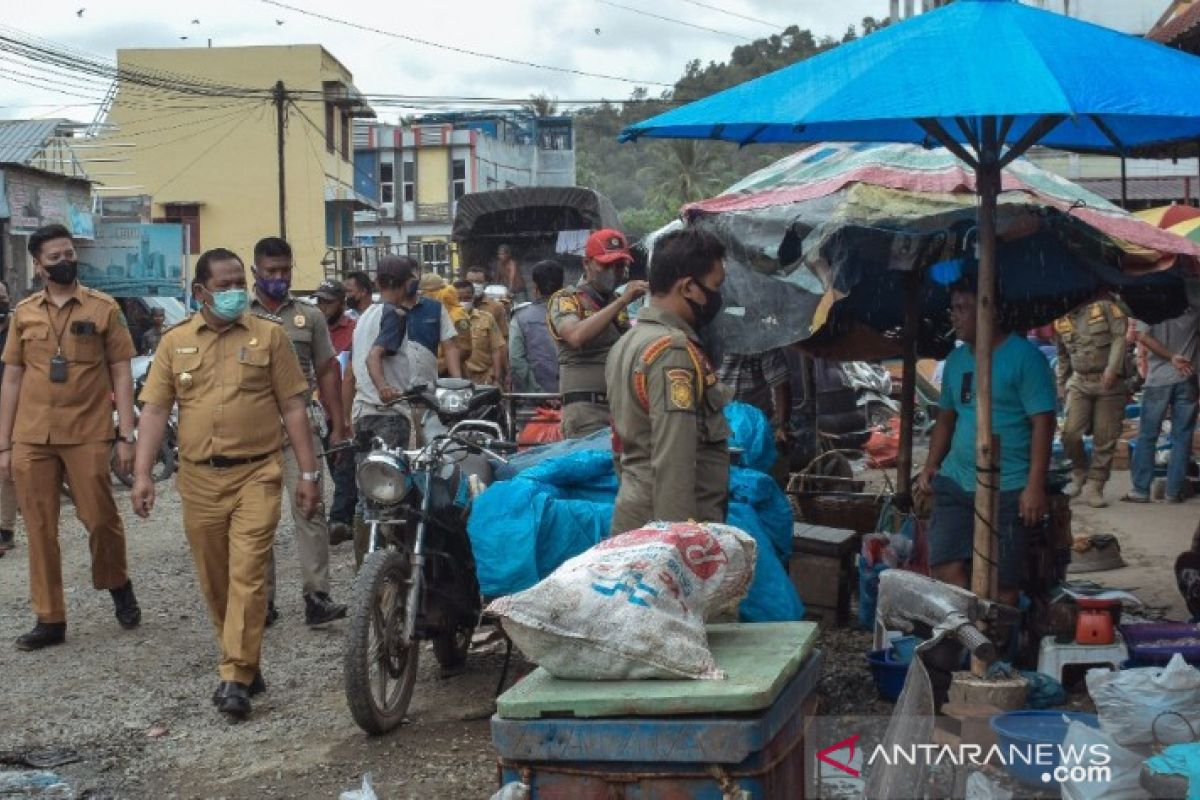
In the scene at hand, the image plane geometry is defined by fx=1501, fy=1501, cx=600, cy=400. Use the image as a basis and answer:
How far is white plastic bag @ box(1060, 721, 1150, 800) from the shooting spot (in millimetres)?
4172

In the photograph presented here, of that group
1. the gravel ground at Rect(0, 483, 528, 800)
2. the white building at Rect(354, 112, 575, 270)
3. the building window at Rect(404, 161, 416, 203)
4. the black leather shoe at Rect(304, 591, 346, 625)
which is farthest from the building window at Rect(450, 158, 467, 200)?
the black leather shoe at Rect(304, 591, 346, 625)

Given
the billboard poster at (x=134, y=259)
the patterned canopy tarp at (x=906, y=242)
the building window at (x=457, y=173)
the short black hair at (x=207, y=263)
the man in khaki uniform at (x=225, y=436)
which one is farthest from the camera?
the building window at (x=457, y=173)

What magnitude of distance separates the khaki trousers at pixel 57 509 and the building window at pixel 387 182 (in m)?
58.2

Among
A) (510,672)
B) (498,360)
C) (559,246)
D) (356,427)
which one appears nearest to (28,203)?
(559,246)

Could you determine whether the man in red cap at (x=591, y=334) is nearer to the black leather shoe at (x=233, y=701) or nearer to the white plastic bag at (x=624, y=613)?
the black leather shoe at (x=233, y=701)

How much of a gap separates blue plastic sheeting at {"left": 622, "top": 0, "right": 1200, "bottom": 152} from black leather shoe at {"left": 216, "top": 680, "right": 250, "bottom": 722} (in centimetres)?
302

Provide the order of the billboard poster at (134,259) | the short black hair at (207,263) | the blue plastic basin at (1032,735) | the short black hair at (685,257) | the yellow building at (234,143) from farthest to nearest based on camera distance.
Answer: the yellow building at (234,143) → the billboard poster at (134,259) → the short black hair at (207,263) → the short black hair at (685,257) → the blue plastic basin at (1032,735)

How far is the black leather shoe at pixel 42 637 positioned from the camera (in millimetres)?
7930

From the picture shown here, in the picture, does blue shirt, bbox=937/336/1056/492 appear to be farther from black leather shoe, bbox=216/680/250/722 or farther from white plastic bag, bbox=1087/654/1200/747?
black leather shoe, bbox=216/680/250/722

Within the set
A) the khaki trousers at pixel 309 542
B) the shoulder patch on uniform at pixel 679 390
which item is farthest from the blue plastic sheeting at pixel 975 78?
the khaki trousers at pixel 309 542

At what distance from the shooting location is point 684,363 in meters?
4.86

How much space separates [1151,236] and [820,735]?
393 centimetres

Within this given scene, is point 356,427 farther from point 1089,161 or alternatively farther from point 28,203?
point 1089,161

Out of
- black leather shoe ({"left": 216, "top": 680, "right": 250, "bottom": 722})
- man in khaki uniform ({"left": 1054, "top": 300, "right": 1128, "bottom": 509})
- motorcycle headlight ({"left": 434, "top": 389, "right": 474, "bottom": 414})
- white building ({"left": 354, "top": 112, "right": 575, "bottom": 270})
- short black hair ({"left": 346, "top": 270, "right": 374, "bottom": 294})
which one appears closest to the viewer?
black leather shoe ({"left": 216, "top": 680, "right": 250, "bottom": 722})
